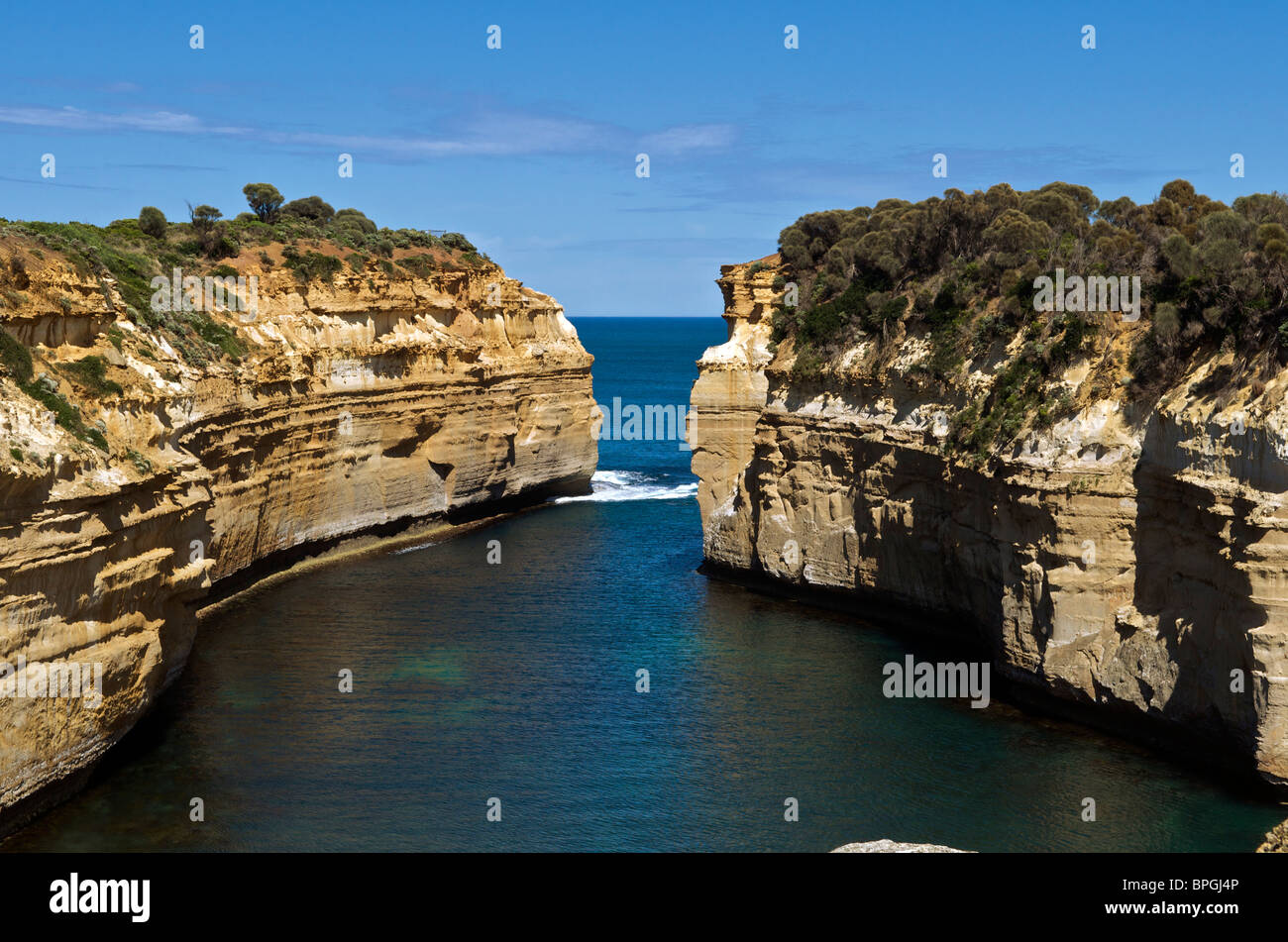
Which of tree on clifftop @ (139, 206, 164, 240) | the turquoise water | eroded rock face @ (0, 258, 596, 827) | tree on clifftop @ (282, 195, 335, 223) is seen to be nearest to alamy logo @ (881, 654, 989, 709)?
the turquoise water

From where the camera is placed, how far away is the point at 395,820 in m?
24.0

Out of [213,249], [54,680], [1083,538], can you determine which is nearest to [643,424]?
[213,249]

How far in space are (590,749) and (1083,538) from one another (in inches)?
456

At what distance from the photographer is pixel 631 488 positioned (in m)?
70.3

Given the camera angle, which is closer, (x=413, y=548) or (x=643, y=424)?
(x=413, y=548)

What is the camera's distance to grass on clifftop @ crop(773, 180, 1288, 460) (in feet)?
89.9

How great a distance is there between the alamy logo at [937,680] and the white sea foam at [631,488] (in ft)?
101

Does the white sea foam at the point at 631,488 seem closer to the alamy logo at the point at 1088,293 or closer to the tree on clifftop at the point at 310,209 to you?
the tree on clifftop at the point at 310,209

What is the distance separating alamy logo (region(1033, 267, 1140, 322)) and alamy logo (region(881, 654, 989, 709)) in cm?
922

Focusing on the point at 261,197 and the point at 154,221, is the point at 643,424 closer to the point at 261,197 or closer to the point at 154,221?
the point at 261,197

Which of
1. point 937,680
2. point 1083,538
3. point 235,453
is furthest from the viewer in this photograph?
point 235,453

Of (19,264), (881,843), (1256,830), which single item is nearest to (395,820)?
(881,843)

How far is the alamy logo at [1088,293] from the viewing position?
1194 inches

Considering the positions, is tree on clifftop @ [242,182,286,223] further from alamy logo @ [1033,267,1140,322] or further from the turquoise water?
alamy logo @ [1033,267,1140,322]
